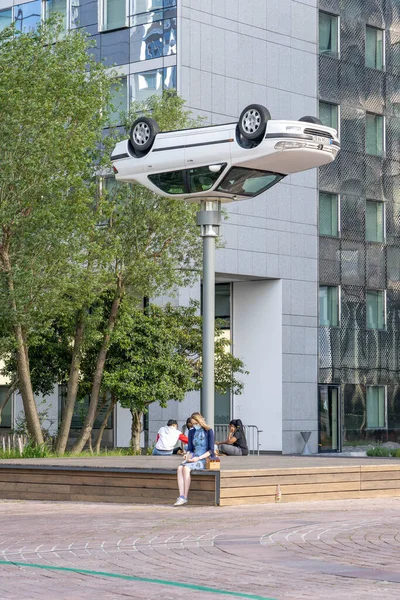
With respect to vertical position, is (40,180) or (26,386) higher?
(40,180)

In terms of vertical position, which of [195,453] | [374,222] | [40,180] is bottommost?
[195,453]

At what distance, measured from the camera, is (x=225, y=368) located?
35.2 metres

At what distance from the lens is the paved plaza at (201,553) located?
9633 mm

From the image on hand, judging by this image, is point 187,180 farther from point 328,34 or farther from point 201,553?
point 328,34

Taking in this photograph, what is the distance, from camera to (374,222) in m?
45.3

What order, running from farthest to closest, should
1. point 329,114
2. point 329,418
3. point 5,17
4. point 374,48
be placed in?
point 374,48, point 5,17, point 329,114, point 329,418

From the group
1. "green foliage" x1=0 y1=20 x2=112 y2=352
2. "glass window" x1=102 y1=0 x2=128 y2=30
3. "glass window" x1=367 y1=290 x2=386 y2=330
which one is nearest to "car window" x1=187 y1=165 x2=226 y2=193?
"green foliage" x1=0 y1=20 x2=112 y2=352

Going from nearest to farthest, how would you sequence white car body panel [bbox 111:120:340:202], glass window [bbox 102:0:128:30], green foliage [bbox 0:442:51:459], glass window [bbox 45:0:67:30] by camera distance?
white car body panel [bbox 111:120:340:202] → green foliage [bbox 0:442:51:459] → glass window [bbox 102:0:128:30] → glass window [bbox 45:0:67:30]

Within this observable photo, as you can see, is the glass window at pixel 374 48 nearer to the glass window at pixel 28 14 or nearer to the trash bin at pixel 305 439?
the glass window at pixel 28 14

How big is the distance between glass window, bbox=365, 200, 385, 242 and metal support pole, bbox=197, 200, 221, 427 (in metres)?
22.5

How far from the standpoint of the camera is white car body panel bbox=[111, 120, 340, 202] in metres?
21.5

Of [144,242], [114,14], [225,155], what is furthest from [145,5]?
[225,155]

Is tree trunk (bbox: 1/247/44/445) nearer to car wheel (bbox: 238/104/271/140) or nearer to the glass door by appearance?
car wheel (bbox: 238/104/271/140)

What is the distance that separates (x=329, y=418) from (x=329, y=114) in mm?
10915
